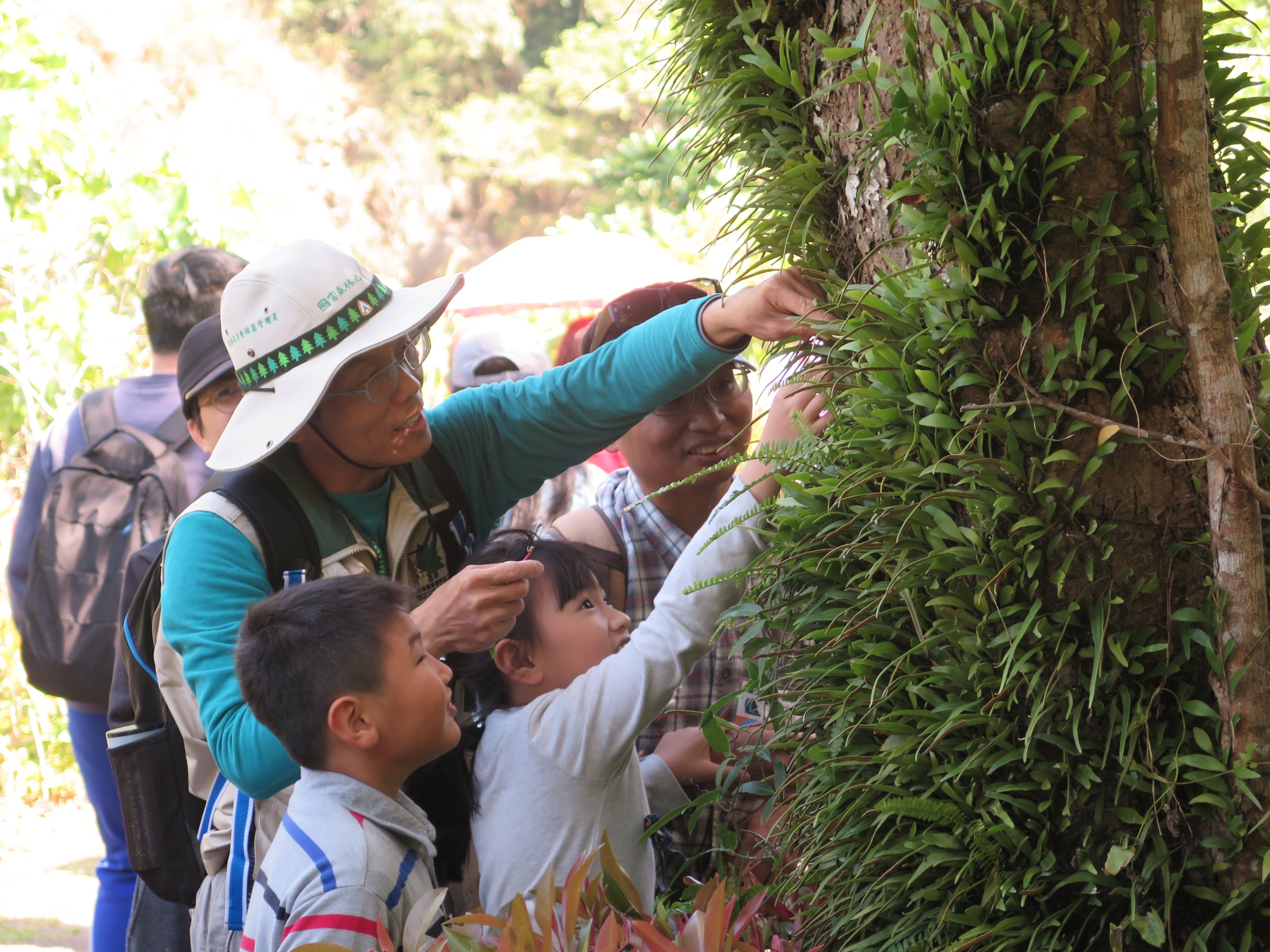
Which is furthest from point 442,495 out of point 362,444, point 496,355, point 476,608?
point 496,355

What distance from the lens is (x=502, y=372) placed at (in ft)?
13.9

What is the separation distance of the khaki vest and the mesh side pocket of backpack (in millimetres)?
58

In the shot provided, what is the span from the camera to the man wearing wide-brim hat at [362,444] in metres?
1.78

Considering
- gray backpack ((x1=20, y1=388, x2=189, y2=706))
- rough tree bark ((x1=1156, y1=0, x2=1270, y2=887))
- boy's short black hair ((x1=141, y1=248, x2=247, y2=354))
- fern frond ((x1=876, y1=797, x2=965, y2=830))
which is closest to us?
rough tree bark ((x1=1156, y1=0, x2=1270, y2=887))

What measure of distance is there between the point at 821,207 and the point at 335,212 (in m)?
19.3

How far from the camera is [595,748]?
1.82 metres

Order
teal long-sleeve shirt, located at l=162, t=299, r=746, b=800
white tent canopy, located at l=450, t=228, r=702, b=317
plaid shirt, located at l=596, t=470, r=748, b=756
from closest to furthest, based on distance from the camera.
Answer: teal long-sleeve shirt, located at l=162, t=299, r=746, b=800, plaid shirt, located at l=596, t=470, r=748, b=756, white tent canopy, located at l=450, t=228, r=702, b=317

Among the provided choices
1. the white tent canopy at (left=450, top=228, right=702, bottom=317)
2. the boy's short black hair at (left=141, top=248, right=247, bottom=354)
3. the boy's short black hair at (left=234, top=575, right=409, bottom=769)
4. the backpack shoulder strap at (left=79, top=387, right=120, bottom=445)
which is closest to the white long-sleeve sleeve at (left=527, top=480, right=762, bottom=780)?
the boy's short black hair at (left=234, top=575, right=409, bottom=769)

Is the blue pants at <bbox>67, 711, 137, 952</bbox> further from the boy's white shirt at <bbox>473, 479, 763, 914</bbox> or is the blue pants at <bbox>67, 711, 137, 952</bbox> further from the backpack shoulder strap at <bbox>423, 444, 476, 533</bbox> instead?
the boy's white shirt at <bbox>473, 479, 763, 914</bbox>

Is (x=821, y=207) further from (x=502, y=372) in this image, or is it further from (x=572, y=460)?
(x=502, y=372)

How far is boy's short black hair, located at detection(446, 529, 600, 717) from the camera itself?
6.72ft

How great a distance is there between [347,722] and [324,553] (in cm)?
36

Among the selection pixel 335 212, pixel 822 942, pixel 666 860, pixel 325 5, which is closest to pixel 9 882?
pixel 666 860

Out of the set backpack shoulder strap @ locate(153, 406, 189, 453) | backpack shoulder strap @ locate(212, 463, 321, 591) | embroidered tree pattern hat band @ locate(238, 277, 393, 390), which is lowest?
backpack shoulder strap @ locate(153, 406, 189, 453)
